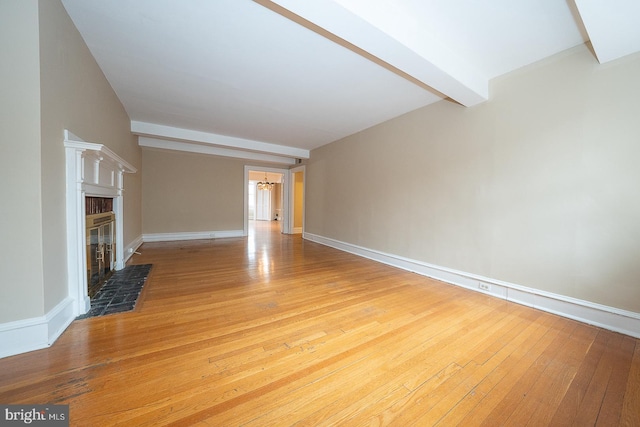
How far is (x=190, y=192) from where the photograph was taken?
248 inches

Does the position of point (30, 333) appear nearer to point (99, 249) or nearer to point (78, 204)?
point (78, 204)

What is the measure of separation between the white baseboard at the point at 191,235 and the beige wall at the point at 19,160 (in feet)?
16.1

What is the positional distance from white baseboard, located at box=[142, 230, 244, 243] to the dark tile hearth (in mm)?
2828

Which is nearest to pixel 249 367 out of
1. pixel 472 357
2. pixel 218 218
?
pixel 472 357

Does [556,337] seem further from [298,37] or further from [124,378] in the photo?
[298,37]

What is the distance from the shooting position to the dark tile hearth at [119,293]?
2.14m

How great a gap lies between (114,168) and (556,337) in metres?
5.06

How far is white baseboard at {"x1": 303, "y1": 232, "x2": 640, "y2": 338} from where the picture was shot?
1.93 m

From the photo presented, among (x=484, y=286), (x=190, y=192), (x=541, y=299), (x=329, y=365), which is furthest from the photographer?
(x=190, y=192)

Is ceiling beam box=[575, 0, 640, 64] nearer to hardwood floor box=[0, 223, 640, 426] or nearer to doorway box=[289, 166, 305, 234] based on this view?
hardwood floor box=[0, 223, 640, 426]

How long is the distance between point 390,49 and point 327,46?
2.12 feet

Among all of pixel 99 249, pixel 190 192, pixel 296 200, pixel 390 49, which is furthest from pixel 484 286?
pixel 190 192

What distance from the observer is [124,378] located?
1315 mm

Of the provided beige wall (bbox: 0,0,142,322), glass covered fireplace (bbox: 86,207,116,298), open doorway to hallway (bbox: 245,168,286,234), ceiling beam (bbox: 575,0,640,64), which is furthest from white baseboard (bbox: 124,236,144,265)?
open doorway to hallway (bbox: 245,168,286,234)
